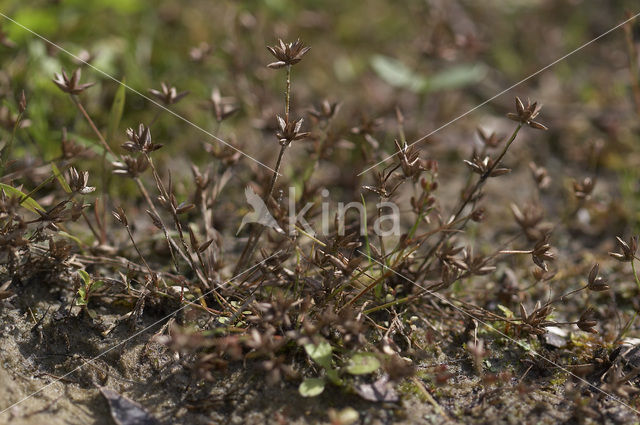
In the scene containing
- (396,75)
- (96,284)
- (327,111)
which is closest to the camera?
(96,284)

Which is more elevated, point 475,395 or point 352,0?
point 352,0

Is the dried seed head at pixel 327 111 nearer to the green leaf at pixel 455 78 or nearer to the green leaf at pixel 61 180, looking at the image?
the green leaf at pixel 61 180

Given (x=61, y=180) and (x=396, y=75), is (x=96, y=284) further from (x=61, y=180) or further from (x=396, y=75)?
(x=396, y=75)

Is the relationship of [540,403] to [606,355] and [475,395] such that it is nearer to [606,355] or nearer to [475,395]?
[475,395]

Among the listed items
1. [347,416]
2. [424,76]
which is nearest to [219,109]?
[347,416]

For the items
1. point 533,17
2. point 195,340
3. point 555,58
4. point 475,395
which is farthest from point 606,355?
point 533,17

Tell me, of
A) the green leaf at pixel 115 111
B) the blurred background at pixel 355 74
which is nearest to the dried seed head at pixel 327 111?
the blurred background at pixel 355 74

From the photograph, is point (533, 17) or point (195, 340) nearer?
point (195, 340)
